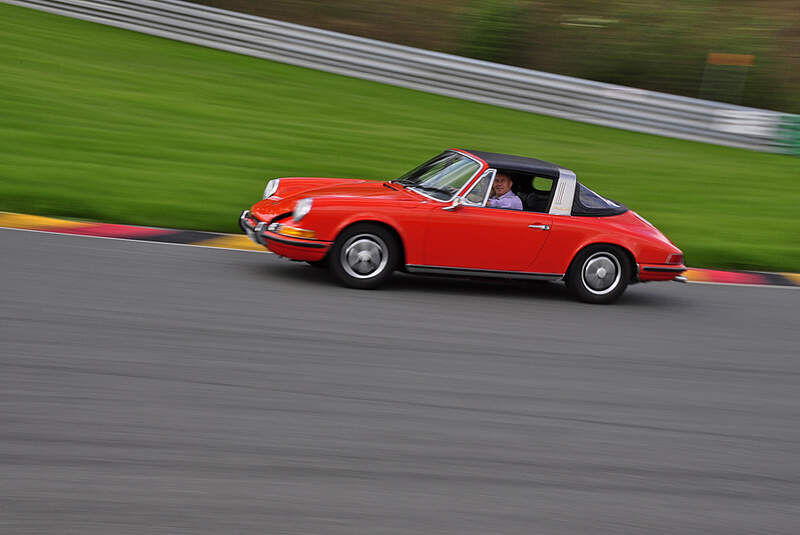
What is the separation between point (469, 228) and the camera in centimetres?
768

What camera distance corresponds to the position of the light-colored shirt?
784 cm

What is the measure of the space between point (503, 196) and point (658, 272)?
1588 millimetres

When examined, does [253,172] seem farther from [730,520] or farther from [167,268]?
[730,520]

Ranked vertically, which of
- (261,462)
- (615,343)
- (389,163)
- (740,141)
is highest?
(740,141)

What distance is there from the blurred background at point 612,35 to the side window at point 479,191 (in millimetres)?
11928

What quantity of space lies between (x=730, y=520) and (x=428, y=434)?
1.51 m

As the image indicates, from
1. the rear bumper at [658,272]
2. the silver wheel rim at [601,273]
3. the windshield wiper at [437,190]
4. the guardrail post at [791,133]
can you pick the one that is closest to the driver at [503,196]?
the windshield wiper at [437,190]

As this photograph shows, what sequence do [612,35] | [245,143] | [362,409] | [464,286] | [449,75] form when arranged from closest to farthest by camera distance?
[362,409]
[464,286]
[245,143]
[449,75]
[612,35]

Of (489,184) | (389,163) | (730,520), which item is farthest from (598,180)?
(730,520)

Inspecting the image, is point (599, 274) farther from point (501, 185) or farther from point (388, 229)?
point (388, 229)

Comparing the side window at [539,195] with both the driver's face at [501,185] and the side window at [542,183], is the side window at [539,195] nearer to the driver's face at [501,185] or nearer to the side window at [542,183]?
the side window at [542,183]

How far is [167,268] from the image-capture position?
7.65 metres

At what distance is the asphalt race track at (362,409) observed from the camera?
3.93m

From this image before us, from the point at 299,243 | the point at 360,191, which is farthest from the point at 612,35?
the point at 299,243
